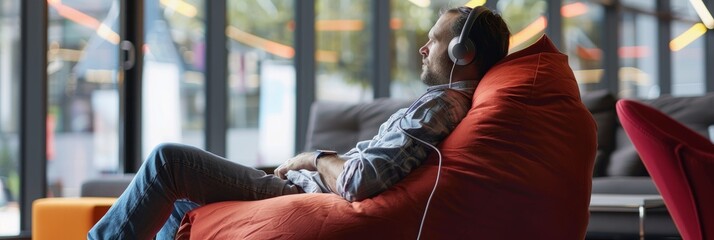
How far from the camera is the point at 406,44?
7531 millimetres

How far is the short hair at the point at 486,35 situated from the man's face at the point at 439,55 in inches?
1.1

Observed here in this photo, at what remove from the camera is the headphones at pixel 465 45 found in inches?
103

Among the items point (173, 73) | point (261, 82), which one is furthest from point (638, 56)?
point (173, 73)

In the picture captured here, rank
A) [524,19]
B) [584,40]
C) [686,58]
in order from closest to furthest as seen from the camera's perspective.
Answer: [524,19] → [584,40] → [686,58]

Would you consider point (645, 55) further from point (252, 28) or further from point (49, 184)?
point (49, 184)

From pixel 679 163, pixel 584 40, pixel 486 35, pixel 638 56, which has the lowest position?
pixel 679 163

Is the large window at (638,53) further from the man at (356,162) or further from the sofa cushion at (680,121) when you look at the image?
the man at (356,162)

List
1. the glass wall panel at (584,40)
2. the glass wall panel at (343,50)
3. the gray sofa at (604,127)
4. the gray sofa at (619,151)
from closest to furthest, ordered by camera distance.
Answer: the gray sofa at (619,151)
the gray sofa at (604,127)
the glass wall panel at (343,50)
the glass wall panel at (584,40)

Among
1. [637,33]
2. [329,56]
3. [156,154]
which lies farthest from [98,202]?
[637,33]

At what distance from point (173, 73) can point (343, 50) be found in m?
1.50

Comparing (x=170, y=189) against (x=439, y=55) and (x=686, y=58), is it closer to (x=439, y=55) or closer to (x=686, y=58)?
(x=439, y=55)

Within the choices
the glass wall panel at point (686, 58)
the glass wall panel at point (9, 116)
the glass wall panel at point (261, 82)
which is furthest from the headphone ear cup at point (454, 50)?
the glass wall panel at point (686, 58)

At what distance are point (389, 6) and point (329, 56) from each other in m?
0.59

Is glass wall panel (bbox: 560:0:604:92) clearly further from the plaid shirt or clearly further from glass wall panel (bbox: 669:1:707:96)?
the plaid shirt
